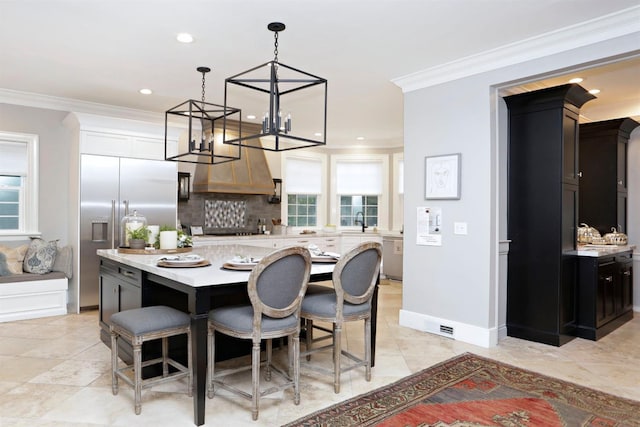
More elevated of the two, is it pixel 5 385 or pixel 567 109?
pixel 567 109

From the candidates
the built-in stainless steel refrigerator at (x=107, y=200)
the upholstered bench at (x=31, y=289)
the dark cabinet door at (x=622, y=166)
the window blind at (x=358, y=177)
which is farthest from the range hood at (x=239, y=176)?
the dark cabinet door at (x=622, y=166)

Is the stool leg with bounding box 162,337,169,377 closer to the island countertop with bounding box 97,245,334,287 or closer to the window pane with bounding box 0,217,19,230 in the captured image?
the island countertop with bounding box 97,245,334,287

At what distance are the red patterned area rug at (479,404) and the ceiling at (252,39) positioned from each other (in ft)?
8.55

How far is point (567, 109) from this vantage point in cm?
406

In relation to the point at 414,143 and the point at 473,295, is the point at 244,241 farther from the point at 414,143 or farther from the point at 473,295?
the point at 473,295

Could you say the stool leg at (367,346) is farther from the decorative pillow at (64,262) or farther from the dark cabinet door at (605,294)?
the decorative pillow at (64,262)

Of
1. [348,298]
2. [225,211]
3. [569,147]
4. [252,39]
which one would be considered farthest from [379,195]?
[348,298]

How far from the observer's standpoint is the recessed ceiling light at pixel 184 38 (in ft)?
11.3

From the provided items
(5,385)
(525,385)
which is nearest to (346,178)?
(525,385)

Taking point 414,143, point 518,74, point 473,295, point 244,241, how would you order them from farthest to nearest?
point 244,241
point 414,143
point 473,295
point 518,74

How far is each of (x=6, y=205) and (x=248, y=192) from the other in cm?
310

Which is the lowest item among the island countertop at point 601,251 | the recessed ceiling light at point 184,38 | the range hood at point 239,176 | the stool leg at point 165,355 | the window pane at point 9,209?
the stool leg at point 165,355

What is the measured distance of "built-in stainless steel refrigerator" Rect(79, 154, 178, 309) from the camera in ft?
17.3

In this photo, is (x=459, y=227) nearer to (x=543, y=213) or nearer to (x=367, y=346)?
A: (x=543, y=213)
